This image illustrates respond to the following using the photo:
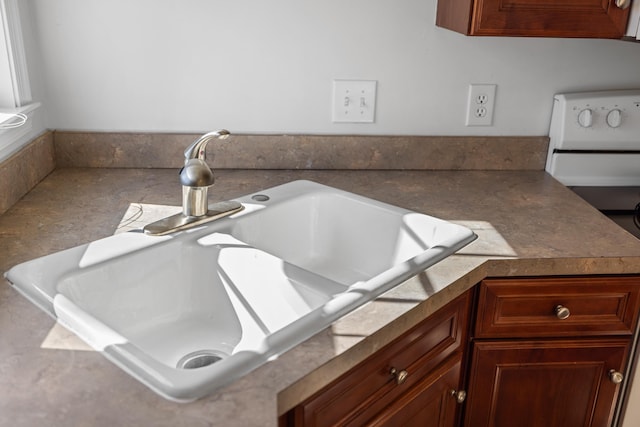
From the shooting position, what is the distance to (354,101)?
1688 millimetres

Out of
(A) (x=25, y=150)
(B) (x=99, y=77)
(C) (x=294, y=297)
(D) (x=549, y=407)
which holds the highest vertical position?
(B) (x=99, y=77)

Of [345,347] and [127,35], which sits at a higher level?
[127,35]

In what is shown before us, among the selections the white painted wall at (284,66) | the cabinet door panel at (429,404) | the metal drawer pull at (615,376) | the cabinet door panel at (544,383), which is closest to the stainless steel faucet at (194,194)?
the white painted wall at (284,66)

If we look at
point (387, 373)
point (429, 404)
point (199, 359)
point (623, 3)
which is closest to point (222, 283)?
point (199, 359)

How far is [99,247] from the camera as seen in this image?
3.77 ft

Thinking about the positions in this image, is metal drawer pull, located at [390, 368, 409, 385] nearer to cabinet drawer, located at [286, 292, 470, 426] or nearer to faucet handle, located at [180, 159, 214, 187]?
cabinet drawer, located at [286, 292, 470, 426]

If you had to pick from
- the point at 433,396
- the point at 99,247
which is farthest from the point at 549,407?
the point at 99,247

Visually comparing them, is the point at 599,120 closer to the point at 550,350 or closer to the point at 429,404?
the point at 550,350

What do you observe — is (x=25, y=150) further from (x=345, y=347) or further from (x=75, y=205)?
(x=345, y=347)

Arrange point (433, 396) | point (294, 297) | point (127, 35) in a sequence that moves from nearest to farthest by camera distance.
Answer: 1. point (294, 297)
2. point (433, 396)
3. point (127, 35)

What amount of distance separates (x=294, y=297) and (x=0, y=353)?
47 centimetres

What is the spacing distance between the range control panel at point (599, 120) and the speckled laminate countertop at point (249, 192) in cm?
13

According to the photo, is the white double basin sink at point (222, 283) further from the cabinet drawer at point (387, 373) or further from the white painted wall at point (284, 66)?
the white painted wall at point (284, 66)

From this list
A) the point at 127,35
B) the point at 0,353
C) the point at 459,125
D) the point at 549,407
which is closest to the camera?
the point at 0,353
